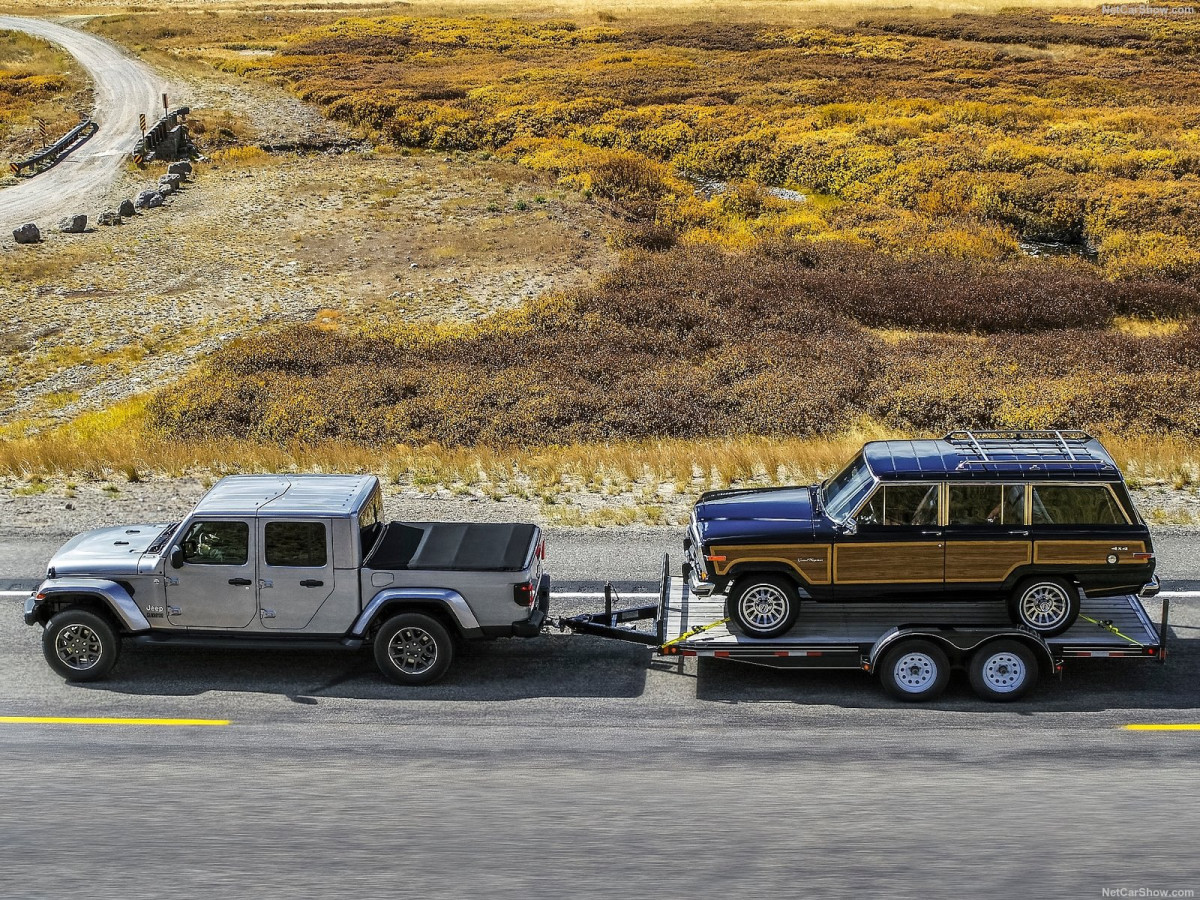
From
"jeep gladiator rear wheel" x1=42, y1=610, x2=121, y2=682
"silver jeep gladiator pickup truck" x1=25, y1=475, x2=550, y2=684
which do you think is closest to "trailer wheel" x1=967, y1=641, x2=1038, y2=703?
"silver jeep gladiator pickup truck" x1=25, y1=475, x2=550, y2=684

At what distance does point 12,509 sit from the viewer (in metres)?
17.2

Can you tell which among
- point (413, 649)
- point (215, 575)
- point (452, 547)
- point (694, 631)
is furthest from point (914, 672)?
point (215, 575)

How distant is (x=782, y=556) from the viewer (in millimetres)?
10984

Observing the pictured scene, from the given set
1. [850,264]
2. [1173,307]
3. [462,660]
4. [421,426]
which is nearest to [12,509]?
[421,426]

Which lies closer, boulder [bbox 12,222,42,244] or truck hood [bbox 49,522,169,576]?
Result: truck hood [bbox 49,522,169,576]

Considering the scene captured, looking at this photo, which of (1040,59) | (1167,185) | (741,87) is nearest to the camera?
(1167,185)

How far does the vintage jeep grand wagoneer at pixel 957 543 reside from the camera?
35.2 ft

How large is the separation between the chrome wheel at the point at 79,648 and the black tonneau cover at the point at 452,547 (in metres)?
2.98

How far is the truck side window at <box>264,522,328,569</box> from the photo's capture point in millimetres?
10992

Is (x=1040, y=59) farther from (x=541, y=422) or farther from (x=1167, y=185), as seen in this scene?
(x=541, y=422)

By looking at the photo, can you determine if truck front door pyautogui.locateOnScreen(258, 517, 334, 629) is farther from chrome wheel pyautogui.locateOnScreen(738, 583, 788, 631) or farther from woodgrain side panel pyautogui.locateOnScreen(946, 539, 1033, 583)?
woodgrain side panel pyautogui.locateOnScreen(946, 539, 1033, 583)

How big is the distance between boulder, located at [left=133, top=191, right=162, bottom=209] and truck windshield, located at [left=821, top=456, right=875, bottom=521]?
37.7m

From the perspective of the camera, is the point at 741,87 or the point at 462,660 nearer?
the point at 462,660

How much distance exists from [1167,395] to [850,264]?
39.2 ft
